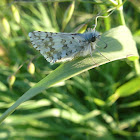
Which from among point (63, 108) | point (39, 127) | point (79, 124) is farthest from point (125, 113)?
point (39, 127)

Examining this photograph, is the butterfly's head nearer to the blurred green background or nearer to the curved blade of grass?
the curved blade of grass

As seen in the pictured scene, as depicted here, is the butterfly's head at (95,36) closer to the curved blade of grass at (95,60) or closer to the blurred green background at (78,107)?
the curved blade of grass at (95,60)

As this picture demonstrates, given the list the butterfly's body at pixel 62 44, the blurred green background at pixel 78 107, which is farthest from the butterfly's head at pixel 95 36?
the blurred green background at pixel 78 107

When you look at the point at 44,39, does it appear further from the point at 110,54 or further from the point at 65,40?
the point at 110,54

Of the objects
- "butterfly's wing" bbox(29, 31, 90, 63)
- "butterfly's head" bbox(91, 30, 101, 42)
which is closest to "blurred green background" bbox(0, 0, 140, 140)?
"butterfly's wing" bbox(29, 31, 90, 63)

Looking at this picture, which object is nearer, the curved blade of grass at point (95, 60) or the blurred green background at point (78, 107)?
the curved blade of grass at point (95, 60)

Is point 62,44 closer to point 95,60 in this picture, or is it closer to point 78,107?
point 95,60

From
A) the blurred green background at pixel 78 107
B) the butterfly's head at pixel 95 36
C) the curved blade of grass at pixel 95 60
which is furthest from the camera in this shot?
the blurred green background at pixel 78 107

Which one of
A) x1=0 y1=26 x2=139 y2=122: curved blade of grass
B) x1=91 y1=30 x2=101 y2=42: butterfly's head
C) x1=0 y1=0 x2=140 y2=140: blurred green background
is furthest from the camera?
x1=0 y1=0 x2=140 y2=140: blurred green background

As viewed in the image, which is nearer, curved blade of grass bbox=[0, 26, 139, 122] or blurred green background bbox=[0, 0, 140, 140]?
curved blade of grass bbox=[0, 26, 139, 122]
